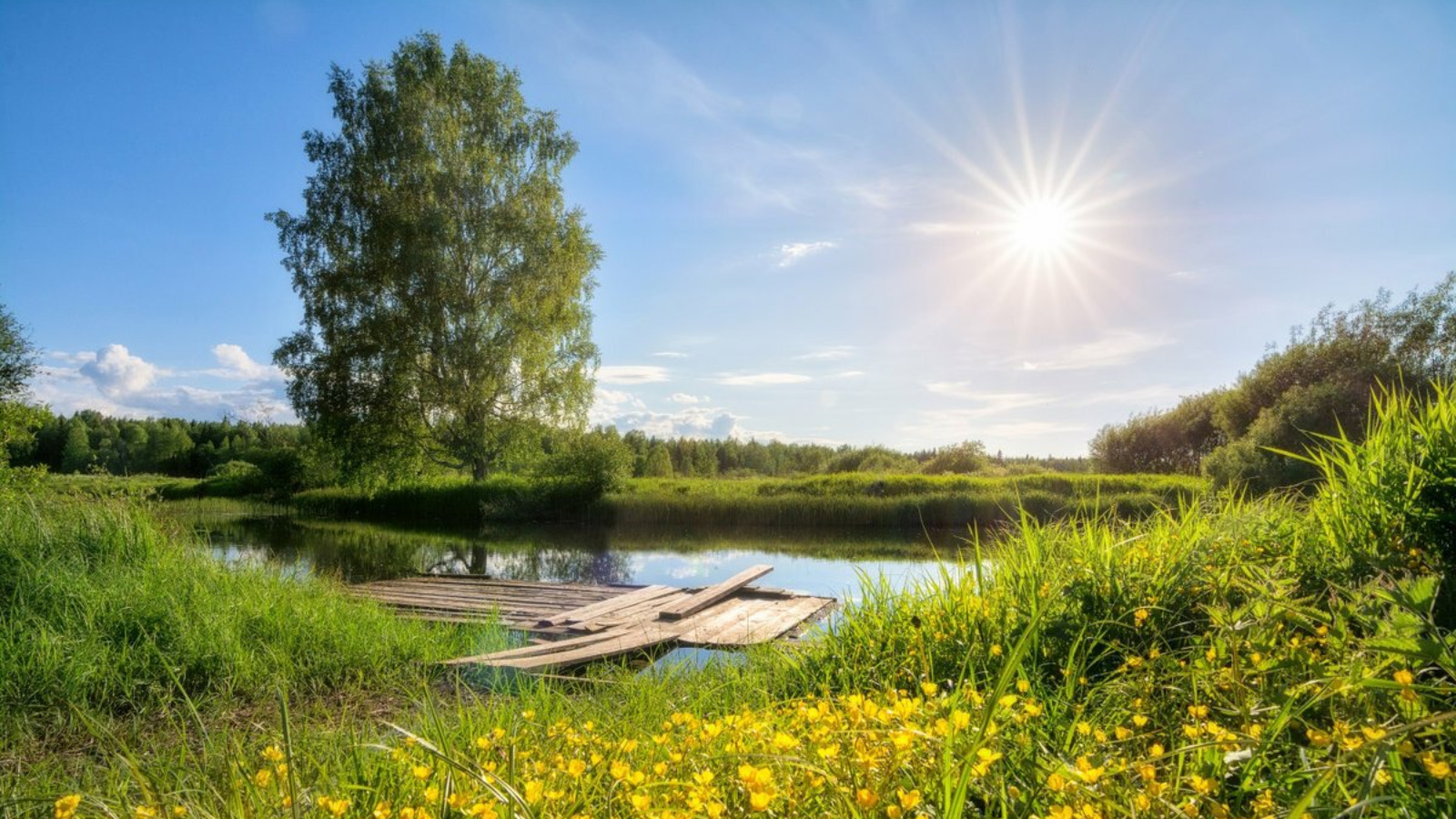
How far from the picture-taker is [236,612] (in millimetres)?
5293

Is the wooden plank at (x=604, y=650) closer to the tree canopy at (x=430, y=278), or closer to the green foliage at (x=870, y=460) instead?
the tree canopy at (x=430, y=278)

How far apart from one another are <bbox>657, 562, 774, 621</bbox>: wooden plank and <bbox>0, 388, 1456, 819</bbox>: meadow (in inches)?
89.6

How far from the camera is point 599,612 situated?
7.34 metres

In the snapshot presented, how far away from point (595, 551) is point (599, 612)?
715 centimetres

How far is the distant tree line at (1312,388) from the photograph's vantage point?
52.0 ft

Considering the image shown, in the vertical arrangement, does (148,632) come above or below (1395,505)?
below

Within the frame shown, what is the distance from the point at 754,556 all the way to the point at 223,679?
9.64 meters

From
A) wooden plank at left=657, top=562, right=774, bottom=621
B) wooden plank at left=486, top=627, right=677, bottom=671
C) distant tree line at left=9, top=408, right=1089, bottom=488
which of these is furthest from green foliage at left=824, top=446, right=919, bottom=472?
wooden plank at left=486, top=627, right=677, bottom=671

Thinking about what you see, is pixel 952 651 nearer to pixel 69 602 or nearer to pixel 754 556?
pixel 69 602

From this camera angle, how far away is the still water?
1104 cm

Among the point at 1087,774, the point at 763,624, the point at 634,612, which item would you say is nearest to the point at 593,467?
the point at 634,612

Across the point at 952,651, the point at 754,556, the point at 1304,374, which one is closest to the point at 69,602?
the point at 952,651

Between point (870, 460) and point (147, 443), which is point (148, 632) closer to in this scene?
point (870, 460)

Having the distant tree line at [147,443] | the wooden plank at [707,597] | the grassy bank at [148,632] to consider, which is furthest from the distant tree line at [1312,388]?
the distant tree line at [147,443]
